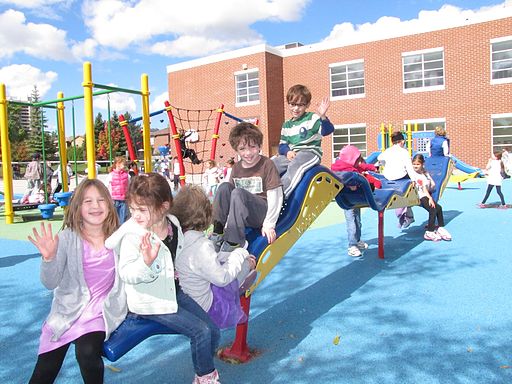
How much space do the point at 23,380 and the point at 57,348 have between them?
878 mm

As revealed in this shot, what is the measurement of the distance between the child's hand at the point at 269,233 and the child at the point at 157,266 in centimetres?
94

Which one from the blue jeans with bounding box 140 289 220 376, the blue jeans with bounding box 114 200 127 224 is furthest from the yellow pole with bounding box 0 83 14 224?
the blue jeans with bounding box 140 289 220 376

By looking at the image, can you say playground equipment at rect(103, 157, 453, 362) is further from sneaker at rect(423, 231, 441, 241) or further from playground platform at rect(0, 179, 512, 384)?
sneaker at rect(423, 231, 441, 241)

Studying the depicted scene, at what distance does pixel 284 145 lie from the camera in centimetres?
445

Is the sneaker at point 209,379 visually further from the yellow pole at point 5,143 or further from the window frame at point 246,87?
the window frame at point 246,87

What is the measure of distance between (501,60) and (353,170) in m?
17.5

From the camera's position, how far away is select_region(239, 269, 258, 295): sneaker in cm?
300

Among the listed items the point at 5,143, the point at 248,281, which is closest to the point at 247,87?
the point at 5,143

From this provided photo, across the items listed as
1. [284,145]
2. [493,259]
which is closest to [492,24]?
[493,259]

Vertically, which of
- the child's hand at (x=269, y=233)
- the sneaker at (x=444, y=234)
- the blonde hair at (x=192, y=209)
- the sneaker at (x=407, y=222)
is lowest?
the sneaker at (x=444, y=234)

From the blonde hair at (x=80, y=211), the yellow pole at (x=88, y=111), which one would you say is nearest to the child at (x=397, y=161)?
the yellow pole at (x=88, y=111)

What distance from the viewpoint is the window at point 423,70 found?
68.4 feet

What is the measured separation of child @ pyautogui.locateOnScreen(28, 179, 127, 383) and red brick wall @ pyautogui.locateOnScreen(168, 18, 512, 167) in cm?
1864

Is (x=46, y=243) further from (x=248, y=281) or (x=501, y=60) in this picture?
(x=501, y=60)
